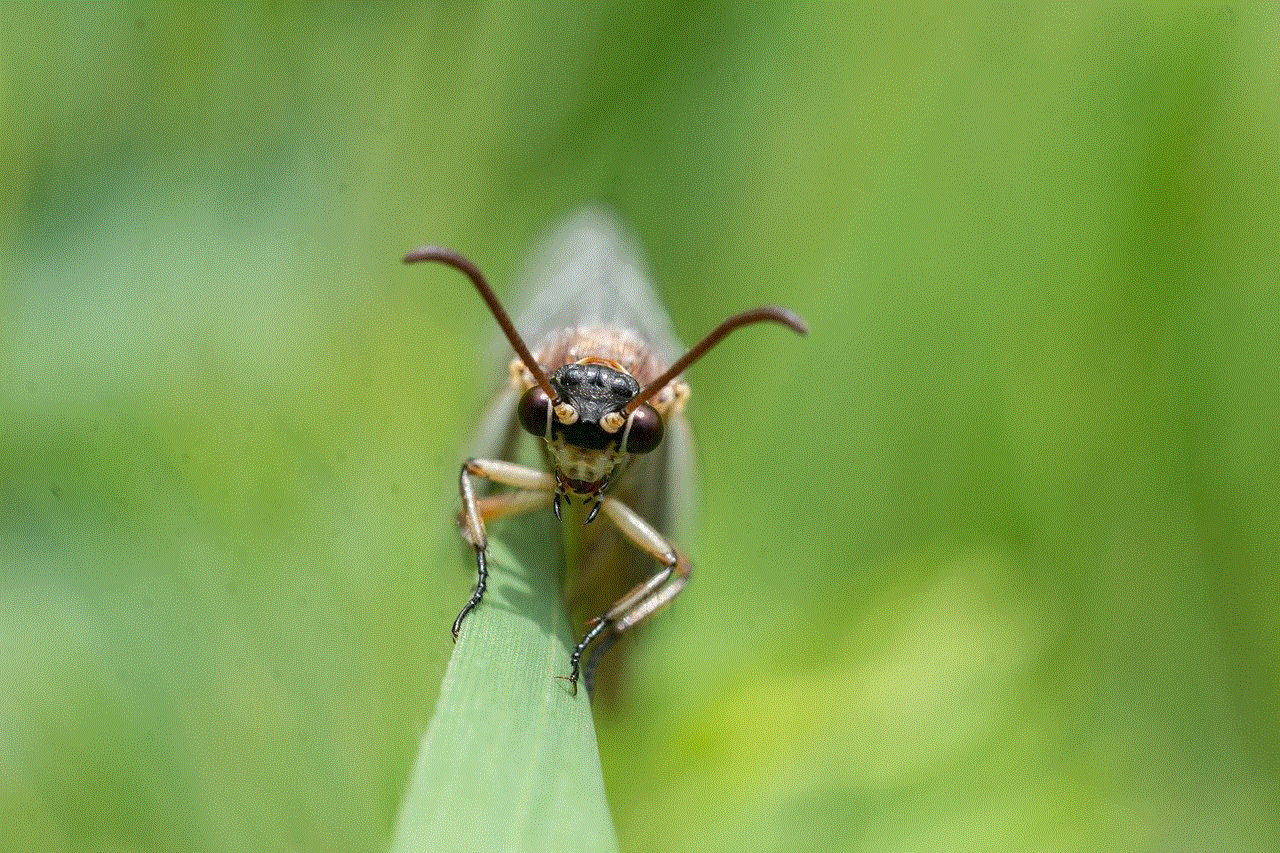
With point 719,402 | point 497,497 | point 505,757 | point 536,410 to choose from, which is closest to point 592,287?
point 719,402

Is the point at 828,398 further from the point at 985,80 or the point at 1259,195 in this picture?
the point at 1259,195

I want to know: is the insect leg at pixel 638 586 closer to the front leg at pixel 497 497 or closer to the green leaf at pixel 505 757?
the front leg at pixel 497 497

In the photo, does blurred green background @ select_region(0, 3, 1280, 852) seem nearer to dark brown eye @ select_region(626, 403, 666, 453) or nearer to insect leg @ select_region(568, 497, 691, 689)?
insect leg @ select_region(568, 497, 691, 689)

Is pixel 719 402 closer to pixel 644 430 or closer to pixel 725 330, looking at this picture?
pixel 644 430

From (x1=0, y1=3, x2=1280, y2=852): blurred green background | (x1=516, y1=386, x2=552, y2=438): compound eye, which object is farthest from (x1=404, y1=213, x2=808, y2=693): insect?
(x1=0, y1=3, x2=1280, y2=852): blurred green background

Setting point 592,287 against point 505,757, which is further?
point 592,287

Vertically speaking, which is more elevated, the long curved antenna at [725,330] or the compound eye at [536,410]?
the long curved antenna at [725,330]

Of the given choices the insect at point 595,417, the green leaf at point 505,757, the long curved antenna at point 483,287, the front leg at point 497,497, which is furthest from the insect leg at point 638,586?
the long curved antenna at point 483,287
